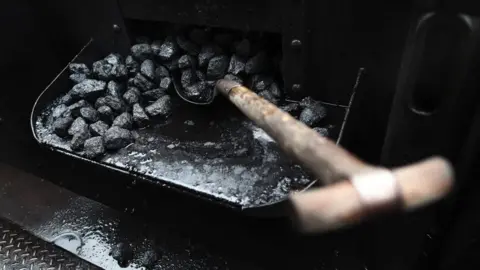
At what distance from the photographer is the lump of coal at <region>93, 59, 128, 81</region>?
115 centimetres

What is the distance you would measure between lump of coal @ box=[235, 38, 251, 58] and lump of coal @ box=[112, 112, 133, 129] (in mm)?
292

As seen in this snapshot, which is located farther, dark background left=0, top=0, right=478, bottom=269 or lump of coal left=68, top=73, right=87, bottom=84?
Answer: lump of coal left=68, top=73, right=87, bottom=84

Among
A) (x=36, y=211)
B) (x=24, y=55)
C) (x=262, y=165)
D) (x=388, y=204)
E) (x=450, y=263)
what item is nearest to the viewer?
(x=388, y=204)

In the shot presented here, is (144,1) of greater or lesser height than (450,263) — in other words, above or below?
above

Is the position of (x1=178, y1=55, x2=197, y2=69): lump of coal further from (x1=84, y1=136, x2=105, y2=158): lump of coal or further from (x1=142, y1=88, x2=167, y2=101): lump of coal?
(x1=84, y1=136, x2=105, y2=158): lump of coal

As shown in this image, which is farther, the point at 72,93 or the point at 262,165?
the point at 72,93

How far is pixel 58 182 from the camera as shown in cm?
140

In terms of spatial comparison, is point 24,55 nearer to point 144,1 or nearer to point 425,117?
point 144,1

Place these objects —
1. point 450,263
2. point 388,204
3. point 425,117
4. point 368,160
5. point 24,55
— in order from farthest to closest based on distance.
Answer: point 24,55 < point 368,160 < point 450,263 < point 425,117 < point 388,204

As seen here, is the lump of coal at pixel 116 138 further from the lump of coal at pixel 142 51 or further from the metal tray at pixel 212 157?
the lump of coal at pixel 142 51

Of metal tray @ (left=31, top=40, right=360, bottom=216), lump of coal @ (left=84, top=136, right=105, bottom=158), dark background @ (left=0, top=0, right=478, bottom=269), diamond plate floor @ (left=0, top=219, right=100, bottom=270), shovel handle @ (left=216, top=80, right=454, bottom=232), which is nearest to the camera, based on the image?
shovel handle @ (left=216, top=80, right=454, bottom=232)

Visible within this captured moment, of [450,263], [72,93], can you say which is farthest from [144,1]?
[450,263]

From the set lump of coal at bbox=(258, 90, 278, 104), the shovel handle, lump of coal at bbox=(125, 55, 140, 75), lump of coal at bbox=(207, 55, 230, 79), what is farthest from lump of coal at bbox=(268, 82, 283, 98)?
the shovel handle

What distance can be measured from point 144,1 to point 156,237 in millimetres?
602
